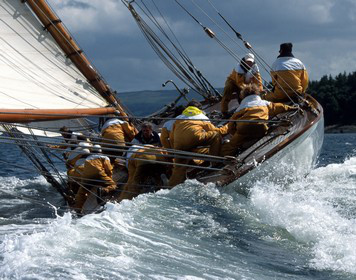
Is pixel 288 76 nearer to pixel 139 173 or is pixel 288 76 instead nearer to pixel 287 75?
pixel 287 75

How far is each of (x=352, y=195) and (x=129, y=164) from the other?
3352 millimetres

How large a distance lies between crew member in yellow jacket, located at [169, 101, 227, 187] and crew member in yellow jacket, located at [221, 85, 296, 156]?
40 cm

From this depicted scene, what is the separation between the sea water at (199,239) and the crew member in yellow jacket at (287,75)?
206 centimetres

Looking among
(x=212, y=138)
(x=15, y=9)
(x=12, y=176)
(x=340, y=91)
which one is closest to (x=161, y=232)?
(x=212, y=138)

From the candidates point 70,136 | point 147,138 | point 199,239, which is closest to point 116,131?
point 70,136

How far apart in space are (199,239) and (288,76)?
5.23 m

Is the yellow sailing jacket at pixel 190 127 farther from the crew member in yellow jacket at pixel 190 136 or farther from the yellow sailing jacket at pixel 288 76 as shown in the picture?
the yellow sailing jacket at pixel 288 76

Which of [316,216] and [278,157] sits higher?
[278,157]

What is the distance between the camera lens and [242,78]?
1312 centimetres

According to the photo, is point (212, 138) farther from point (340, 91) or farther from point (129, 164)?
point (340, 91)

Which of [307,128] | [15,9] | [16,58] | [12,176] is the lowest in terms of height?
[12,176]

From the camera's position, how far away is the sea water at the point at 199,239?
6.86 meters

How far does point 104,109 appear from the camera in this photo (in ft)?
38.9

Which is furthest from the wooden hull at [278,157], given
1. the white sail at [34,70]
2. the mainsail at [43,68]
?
the white sail at [34,70]
